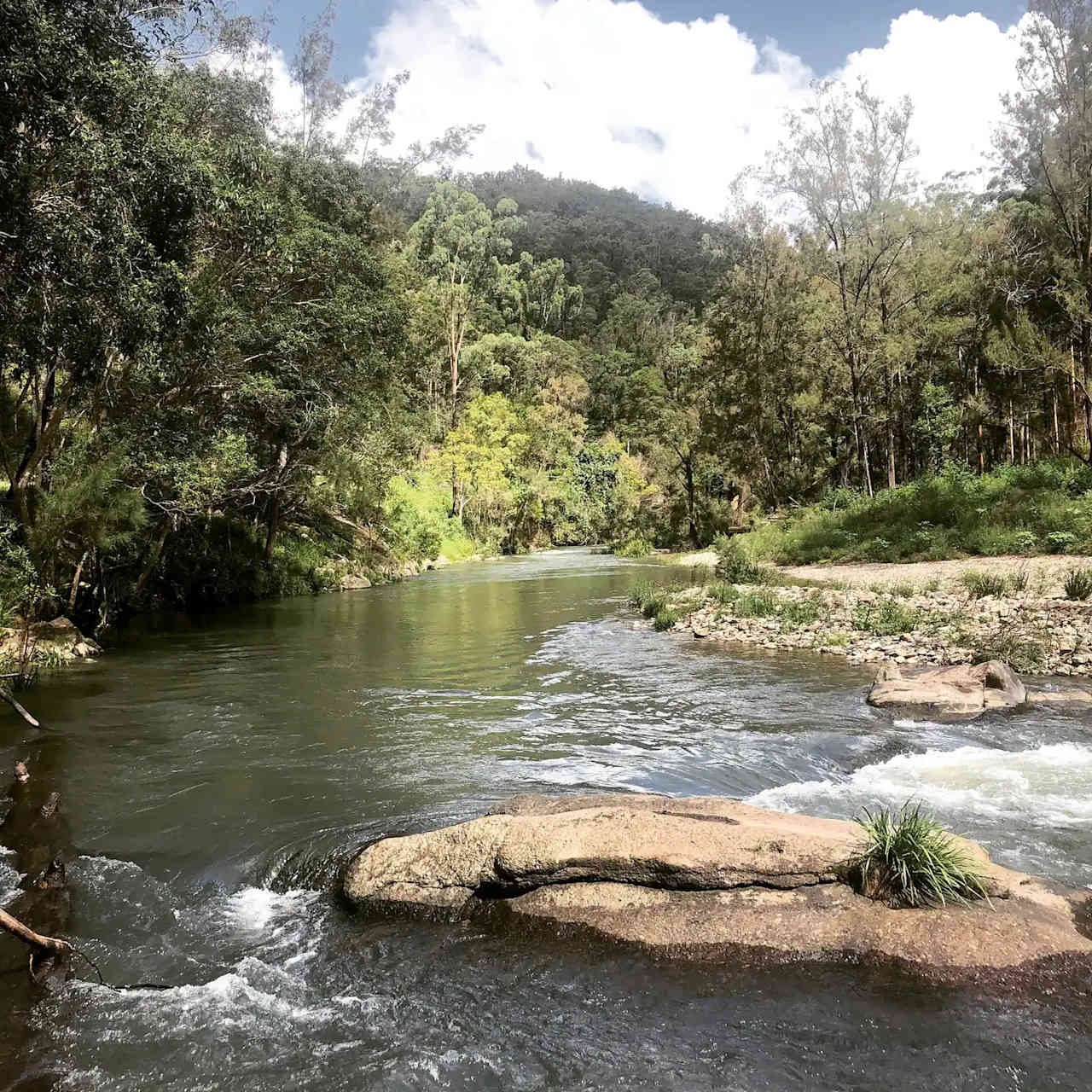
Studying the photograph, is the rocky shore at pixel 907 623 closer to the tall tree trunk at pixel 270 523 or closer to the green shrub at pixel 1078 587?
the green shrub at pixel 1078 587

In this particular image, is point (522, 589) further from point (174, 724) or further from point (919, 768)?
point (919, 768)

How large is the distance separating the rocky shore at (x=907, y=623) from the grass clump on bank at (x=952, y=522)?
5524mm

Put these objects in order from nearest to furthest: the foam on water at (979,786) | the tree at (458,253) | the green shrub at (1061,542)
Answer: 1. the foam on water at (979,786)
2. the green shrub at (1061,542)
3. the tree at (458,253)

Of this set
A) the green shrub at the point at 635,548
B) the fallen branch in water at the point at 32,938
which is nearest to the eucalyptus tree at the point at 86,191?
the fallen branch in water at the point at 32,938

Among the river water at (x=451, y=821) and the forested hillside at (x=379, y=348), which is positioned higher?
the forested hillside at (x=379, y=348)

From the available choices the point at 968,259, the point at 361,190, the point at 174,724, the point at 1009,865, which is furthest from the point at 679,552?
the point at 1009,865

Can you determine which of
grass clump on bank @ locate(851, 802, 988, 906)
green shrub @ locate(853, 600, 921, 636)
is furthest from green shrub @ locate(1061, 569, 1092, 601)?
grass clump on bank @ locate(851, 802, 988, 906)

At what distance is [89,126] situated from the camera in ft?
31.0

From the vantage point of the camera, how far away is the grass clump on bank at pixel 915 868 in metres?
4.31

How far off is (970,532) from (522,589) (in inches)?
558

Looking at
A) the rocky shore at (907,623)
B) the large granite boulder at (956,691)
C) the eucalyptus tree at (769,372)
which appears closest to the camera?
the large granite boulder at (956,691)

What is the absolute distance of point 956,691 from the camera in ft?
32.0

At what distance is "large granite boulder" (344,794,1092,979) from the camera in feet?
13.4

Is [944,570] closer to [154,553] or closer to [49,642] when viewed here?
[154,553]
